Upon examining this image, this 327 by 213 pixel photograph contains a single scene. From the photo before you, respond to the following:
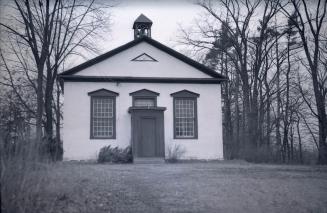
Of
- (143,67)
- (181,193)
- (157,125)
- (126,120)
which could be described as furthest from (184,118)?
(181,193)

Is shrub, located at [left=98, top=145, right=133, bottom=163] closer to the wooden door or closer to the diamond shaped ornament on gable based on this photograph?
the wooden door

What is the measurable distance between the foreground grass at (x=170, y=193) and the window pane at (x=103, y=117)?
893 centimetres

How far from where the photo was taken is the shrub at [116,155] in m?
19.1

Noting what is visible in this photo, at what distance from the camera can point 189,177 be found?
1234 centimetres

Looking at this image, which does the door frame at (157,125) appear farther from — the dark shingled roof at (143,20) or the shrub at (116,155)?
the dark shingled roof at (143,20)

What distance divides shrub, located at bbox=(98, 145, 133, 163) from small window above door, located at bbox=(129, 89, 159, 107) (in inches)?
124

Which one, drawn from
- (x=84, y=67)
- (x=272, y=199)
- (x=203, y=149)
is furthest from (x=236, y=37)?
(x=272, y=199)

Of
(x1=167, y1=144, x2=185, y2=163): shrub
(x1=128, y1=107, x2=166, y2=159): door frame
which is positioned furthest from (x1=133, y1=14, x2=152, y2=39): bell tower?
(x1=167, y1=144, x2=185, y2=163): shrub

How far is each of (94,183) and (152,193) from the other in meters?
1.70

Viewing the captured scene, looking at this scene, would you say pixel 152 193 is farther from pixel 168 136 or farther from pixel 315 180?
pixel 168 136

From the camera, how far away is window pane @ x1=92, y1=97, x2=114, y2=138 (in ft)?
69.7

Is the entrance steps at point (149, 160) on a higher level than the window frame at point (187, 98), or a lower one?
lower

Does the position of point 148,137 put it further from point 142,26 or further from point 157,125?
point 142,26

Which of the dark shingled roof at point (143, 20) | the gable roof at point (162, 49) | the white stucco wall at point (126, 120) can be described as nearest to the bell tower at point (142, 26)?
the dark shingled roof at point (143, 20)
